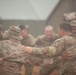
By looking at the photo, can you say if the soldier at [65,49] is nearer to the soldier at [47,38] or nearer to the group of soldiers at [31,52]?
the group of soldiers at [31,52]

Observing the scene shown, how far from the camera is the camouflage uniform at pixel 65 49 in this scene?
2.90 metres

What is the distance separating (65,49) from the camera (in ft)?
9.78

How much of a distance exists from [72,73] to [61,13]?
1718mm

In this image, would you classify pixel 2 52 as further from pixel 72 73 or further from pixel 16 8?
pixel 16 8

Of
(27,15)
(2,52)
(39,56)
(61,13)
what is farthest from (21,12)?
(2,52)

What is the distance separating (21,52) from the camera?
120 inches

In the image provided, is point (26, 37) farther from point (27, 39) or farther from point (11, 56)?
point (11, 56)

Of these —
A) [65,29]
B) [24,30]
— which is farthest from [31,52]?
[24,30]

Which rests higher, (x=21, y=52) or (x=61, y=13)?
(x=61, y=13)

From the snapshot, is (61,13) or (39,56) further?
(61,13)

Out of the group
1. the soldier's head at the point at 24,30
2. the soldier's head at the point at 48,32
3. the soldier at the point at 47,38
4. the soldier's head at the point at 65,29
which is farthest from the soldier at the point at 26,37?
the soldier's head at the point at 65,29

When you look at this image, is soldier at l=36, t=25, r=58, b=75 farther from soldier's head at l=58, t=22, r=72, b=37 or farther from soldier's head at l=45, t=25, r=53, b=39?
soldier's head at l=58, t=22, r=72, b=37

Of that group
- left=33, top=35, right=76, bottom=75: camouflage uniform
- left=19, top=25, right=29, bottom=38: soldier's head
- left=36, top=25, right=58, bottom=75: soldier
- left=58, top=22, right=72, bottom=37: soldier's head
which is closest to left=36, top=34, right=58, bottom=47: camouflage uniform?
left=36, top=25, right=58, bottom=75: soldier

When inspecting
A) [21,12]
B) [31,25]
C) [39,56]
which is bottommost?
[39,56]
